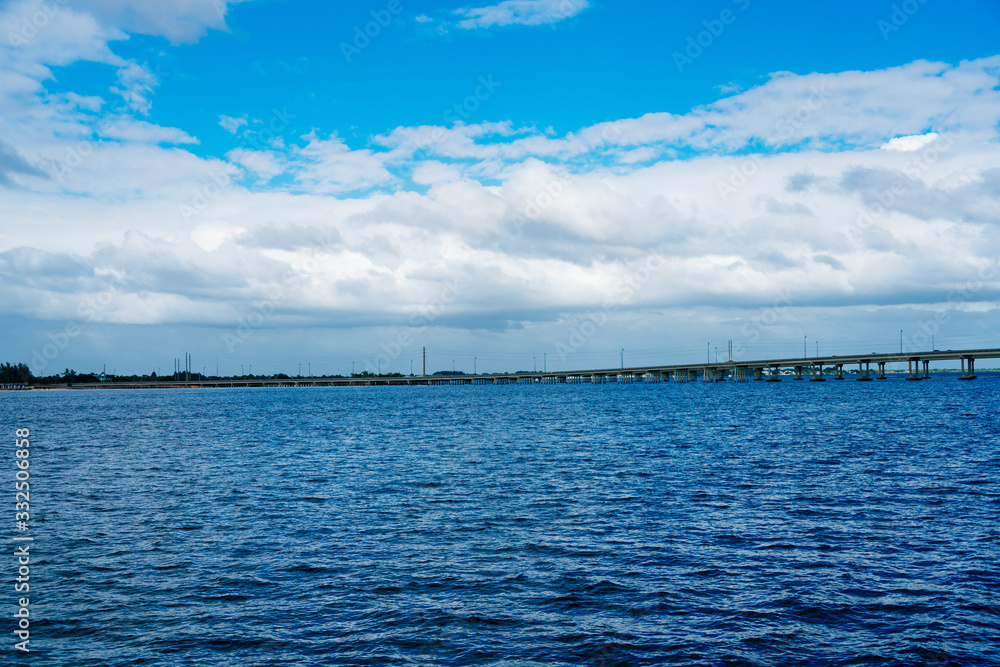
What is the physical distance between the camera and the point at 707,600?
1639 centimetres

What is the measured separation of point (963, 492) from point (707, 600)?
19.4 metres

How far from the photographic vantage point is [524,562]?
1970 cm

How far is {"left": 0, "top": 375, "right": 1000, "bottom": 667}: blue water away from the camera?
1420cm

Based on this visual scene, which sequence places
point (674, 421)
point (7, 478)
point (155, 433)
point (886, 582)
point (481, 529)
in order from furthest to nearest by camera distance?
1. point (674, 421)
2. point (155, 433)
3. point (7, 478)
4. point (481, 529)
5. point (886, 582)

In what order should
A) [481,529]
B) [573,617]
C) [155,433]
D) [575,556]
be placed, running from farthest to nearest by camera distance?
[155,433] → [481,529] → [575,556] → [573,617]

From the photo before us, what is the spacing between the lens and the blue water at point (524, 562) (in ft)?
46.6

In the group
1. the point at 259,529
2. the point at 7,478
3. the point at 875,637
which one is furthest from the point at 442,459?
the point at 875,637

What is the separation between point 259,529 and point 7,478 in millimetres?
23077

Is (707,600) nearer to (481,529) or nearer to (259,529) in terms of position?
(481,529)

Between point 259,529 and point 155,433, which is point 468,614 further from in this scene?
point 155,433

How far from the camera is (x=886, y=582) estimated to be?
57.2ft

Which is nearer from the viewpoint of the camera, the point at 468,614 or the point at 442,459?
Result: the point at 468,614

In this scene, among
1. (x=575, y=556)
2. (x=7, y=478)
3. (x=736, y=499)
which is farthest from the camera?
(x=7, y=478)

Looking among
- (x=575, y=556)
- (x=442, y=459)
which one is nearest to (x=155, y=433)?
(x=442, y=459)
